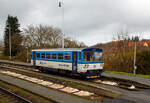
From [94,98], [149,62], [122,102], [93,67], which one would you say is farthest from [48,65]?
[149,62]

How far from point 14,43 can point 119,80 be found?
3970cm

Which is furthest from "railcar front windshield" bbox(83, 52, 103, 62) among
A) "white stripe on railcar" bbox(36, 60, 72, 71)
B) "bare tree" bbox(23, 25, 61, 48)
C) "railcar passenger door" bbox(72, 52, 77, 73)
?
"bare tree" bbox(23, 25, 61, 48)

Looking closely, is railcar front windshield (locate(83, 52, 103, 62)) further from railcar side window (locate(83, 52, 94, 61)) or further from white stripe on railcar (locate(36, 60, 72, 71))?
white stripe on railcar (locate(36, 60, 72, 71))

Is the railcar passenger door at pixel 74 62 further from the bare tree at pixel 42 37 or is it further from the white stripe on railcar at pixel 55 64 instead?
the bare tree at pixel 42 37

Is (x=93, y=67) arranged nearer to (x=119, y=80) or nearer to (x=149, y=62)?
(x=119, y=80)

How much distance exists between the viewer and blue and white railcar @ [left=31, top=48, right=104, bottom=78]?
44.0 feet

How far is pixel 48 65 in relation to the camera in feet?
57.4

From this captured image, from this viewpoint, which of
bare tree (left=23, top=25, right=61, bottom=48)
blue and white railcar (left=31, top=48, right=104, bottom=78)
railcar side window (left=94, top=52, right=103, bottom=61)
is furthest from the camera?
bare tree (left=23, top=25, right=61, bottom=48)

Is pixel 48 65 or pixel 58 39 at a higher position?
pixel 58 39

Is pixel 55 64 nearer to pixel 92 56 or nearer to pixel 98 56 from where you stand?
pixel 92 56

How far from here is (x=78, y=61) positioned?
13.5 meters

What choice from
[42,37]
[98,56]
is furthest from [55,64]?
[42,37]

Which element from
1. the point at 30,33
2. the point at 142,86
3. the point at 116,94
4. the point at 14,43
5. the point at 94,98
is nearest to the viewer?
the point at 94,98

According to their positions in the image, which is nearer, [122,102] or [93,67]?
[122,102]
